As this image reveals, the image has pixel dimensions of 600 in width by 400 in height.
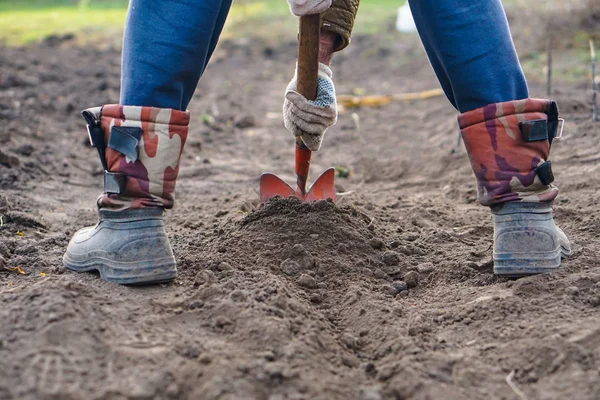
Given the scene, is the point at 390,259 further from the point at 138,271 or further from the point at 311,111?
the point at 138,271

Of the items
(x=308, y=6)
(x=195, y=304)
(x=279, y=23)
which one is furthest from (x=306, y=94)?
(x=279, y=23)

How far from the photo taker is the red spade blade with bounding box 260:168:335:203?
115 inches

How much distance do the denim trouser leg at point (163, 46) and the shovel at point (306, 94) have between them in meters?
0.39

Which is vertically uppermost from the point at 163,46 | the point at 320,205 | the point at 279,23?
the point at 163,46

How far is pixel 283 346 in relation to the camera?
1.70m

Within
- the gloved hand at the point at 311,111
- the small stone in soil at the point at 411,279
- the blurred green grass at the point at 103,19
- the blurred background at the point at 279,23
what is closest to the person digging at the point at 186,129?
the small stone in soil at the point at 411,279

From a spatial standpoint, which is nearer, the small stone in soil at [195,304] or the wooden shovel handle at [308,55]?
the small stone in soil at [195,304]

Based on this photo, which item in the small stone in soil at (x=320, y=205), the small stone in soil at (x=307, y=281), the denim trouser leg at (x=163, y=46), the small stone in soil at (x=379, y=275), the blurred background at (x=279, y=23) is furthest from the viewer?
the blurred background at (x=279, y=23)

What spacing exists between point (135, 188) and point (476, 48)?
107cm

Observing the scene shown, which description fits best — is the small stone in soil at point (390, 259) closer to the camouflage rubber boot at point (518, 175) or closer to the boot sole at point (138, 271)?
the camouflage rubber boot at point (518, 175)

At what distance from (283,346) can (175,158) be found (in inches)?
27.5

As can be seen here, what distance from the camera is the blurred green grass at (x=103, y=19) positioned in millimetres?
10570

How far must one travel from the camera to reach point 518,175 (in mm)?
2088

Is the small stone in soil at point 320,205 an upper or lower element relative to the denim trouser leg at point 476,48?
lower
